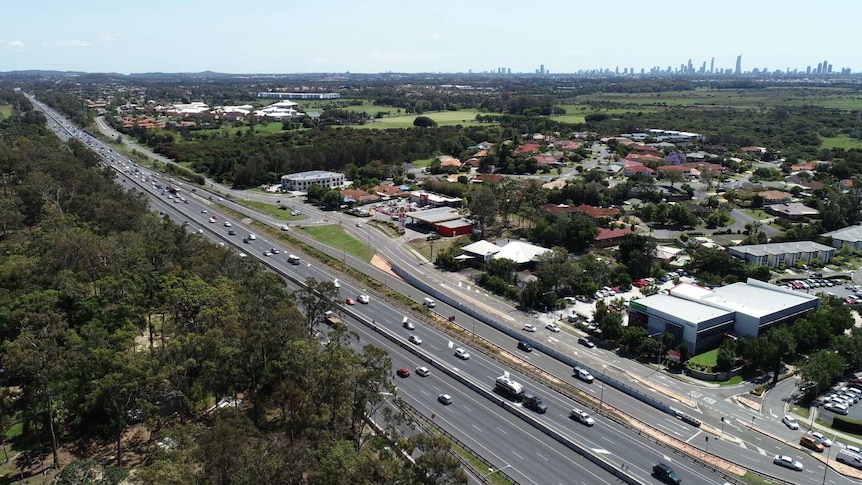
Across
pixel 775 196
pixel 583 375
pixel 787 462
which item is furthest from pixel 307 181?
pixel 787 462

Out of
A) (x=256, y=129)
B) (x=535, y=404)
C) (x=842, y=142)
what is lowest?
(x=535, y=404)

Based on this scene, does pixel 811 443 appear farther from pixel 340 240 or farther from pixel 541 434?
pixel 340 240

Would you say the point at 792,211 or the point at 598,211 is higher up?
the point at 598,211

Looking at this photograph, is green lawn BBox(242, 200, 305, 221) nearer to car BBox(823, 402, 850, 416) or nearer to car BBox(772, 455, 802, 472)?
car BBox(823, 402, 850, 416)

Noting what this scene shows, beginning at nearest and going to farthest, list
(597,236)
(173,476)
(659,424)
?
(173,476), (659,424), (597,236)

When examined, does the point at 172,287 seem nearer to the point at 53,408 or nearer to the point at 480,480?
the point at 53,408


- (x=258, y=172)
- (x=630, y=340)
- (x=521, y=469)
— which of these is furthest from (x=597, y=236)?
(x=258, y=172)
